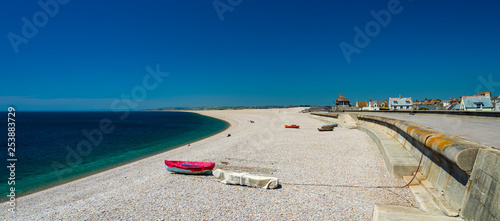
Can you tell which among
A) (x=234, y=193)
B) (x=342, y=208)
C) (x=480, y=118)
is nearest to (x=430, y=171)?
(x=342, y=208)

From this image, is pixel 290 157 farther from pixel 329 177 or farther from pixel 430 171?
pixel 430 171

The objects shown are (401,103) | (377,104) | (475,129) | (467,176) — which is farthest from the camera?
(377,104)

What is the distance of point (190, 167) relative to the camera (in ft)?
38.8

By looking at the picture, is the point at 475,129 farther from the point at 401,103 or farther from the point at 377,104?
the point at 377,104

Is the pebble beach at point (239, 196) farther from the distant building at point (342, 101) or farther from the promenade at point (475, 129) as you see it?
the distant building at point (342, 101)

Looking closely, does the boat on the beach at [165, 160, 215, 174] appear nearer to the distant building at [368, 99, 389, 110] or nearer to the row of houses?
the row of houses

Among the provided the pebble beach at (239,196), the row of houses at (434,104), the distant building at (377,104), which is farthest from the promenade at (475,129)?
the distant building at (377,104)

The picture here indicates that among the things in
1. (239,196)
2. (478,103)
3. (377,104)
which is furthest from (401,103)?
(239,196)

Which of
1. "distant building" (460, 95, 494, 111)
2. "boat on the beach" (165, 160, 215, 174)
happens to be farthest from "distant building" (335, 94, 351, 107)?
"boat on the beach" (165, 160, 215, 174)

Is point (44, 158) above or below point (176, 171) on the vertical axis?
below

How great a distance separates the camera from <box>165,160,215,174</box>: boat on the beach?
11.7 metres

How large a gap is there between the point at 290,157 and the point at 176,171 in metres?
6.92

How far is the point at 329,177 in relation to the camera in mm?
10461

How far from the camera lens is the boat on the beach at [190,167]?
11.7 meters
